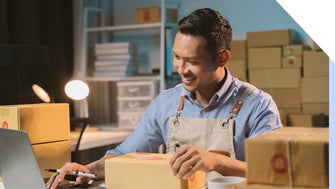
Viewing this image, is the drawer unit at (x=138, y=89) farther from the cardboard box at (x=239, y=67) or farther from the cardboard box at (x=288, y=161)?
the cardboard box at (x=288, y=161)

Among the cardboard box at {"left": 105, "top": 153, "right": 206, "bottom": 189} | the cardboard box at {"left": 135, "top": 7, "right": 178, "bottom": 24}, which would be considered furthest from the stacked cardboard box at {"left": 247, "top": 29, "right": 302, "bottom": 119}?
the cardboard box at {"left": 105, "top": 153, "right": 206, "bottom": 189}

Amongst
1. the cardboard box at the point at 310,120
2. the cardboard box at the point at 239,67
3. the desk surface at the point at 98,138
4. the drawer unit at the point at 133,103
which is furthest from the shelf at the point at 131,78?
the cardboard box at the point at 310,120

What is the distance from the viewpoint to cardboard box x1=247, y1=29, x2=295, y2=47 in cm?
404

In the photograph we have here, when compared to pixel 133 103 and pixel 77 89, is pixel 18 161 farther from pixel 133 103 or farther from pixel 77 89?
pixel 133 103

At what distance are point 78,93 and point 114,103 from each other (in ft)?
5.90

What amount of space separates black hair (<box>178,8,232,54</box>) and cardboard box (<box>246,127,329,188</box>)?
0.89 metres

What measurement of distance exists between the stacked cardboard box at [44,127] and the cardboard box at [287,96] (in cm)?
268

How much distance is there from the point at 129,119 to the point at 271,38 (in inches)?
55.0

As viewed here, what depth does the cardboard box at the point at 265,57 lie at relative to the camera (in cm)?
410

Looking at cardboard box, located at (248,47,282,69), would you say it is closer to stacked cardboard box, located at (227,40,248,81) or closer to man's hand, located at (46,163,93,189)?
stacked cardboard box, located at (227,40,248,81)

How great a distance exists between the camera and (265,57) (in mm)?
4141

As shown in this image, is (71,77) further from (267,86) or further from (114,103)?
(267,86)

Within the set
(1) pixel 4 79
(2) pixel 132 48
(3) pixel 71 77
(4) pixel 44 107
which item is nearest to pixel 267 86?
(2) pixel 132 48

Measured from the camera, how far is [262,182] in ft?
3.14
